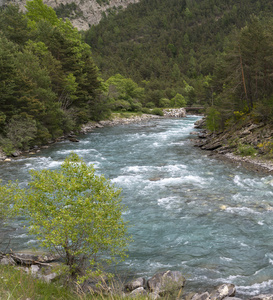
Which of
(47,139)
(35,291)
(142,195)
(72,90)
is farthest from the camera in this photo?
(72,90)

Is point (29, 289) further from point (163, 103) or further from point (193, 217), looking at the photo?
point (163, 103)

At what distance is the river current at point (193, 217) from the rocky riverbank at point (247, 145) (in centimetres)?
221

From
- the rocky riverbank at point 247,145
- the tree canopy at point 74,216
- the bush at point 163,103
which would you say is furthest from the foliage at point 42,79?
the bush at point 163,103

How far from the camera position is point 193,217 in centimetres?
1547

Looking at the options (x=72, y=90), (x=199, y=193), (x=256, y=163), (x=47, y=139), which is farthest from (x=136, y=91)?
(x=199, y=193)

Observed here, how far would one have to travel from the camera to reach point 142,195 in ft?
61.9

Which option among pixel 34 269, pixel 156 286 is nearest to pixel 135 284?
pixel 156 286

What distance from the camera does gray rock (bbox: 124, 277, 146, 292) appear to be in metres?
9.46

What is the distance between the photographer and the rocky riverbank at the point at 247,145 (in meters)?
25.8

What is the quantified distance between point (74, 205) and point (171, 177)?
1523 cm

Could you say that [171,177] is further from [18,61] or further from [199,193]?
[18,61]

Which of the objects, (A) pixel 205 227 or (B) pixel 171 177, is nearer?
(A) pixel 205 227

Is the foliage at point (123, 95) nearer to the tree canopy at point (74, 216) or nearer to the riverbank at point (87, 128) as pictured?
the riverbank at point (87, 128)

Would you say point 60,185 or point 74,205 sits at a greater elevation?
point 60,185
